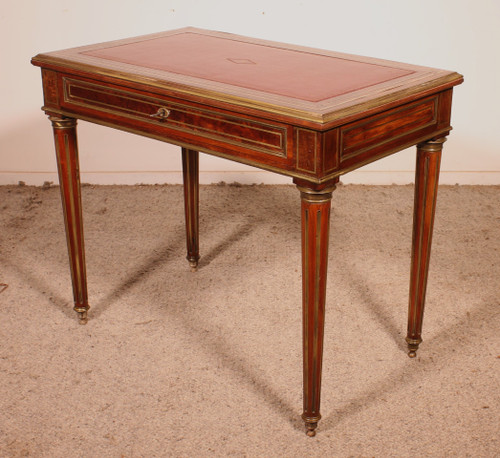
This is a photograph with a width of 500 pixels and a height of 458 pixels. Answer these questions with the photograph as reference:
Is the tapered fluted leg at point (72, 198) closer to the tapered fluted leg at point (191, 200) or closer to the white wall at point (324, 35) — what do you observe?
the tapered fluted leg at point (191, 200)

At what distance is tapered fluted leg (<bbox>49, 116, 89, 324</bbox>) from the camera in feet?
9.20

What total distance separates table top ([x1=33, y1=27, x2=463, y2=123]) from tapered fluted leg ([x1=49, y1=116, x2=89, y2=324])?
0.76ft

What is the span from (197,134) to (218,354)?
0.88 m

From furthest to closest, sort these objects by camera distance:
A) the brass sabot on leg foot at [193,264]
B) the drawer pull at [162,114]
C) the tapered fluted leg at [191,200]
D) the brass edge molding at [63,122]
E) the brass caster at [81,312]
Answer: the brass sabot on leg foot at [193,264] → the tapered fluted leg at [191,200] → the brass caster at [81,312] → the brass edge molding at [63,122] → the drawer pull at [162,114]

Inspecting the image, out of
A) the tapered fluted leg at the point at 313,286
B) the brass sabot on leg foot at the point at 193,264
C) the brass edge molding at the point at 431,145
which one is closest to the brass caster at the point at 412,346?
the tapered fluted leg at the point at 313,286

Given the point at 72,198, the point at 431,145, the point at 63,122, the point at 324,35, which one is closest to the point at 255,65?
the point at 431,145

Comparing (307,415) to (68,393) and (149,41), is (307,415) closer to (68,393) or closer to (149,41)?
(68,393)

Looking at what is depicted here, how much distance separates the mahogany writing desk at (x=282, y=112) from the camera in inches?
84.0

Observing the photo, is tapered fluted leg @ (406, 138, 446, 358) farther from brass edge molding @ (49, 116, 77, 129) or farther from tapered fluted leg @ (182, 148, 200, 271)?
brass edge molding @ (49, 116, 77, 129)

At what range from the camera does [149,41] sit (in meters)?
2.97

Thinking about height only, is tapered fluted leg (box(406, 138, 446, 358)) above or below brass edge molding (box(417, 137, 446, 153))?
below

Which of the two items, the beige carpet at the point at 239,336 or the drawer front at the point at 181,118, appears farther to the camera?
the beige carpet at the point at 239,336

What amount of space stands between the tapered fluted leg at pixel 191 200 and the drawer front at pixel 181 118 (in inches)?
24.8

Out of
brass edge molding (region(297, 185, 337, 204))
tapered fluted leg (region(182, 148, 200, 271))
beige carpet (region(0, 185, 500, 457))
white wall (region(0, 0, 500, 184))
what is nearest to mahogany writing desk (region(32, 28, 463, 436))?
brass edge molding (region(297, 185, 337, 204))
